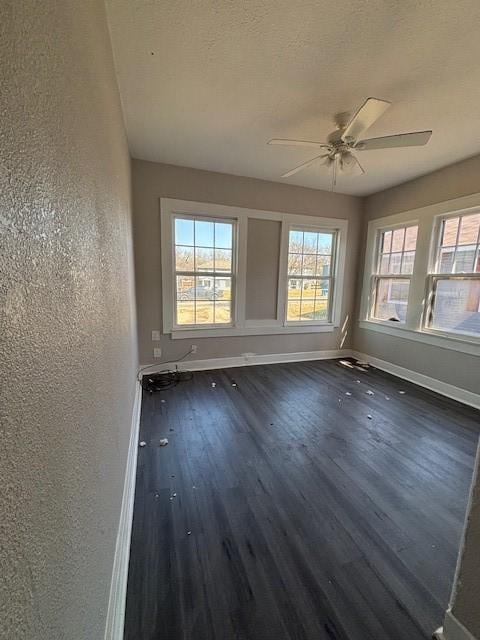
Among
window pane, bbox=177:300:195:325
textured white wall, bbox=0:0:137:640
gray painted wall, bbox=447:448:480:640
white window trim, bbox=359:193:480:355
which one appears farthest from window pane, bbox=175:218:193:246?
gray painted wall, bbox=447:448:480:640

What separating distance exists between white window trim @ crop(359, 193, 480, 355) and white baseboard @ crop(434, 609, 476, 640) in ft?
8.93

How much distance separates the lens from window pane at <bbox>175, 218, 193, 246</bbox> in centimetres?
362

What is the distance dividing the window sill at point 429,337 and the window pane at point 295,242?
1.58 metres

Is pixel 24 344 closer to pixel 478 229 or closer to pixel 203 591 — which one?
pixel 203 591

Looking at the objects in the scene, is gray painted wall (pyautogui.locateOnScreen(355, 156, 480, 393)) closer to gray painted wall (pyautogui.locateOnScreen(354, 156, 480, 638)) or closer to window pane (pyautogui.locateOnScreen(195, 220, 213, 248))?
gray painted wall (pyautogui.locateOnScreen(354, 156, 480, 638))

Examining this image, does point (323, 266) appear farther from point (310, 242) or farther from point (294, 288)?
point (294, 288)

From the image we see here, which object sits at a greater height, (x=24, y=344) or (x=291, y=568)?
(x=24, y=344)

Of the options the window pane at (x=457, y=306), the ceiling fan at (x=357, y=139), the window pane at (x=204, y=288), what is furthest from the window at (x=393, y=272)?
the window pane at (x=204, y=288)

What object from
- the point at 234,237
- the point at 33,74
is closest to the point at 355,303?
the point at 234,237

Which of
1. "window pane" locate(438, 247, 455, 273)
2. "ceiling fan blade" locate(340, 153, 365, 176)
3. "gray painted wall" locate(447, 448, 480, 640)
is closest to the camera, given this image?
"gray painted wall" locate(447, 448, 480, 640)

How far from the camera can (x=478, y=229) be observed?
9.93 feet

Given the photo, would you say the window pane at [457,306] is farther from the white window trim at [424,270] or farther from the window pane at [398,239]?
the window pane at [398,239]

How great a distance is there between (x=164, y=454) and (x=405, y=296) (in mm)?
3616

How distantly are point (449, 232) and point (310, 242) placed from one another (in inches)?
68.0
